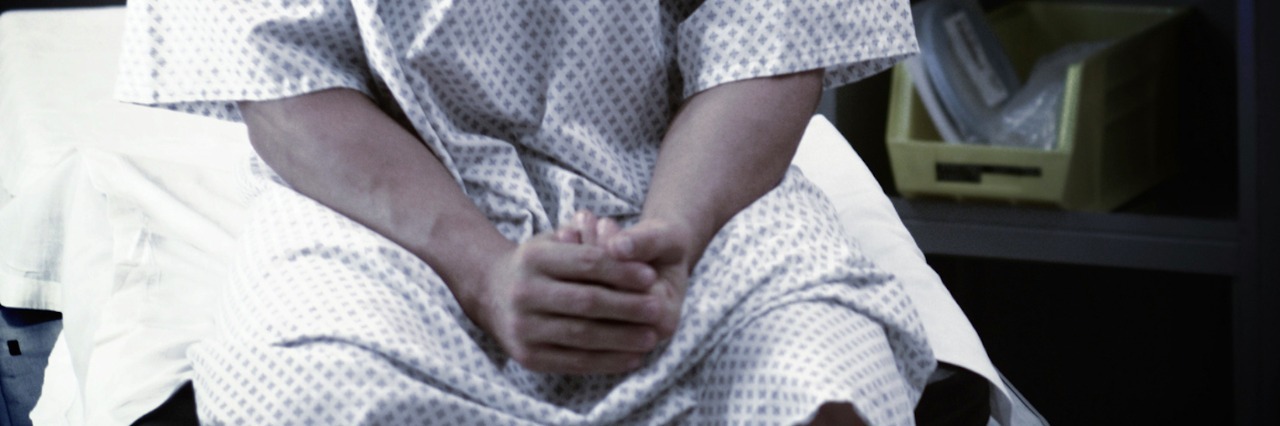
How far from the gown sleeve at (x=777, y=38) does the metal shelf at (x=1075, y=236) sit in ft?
2.29

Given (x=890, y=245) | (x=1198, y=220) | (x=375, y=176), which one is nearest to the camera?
(x=375, y=176)

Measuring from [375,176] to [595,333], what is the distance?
0.19m

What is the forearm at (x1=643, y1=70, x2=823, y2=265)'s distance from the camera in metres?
0.84

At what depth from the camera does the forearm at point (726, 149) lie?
0.84 metres

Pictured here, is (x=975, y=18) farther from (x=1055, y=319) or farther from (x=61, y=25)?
(x=61, y=25)

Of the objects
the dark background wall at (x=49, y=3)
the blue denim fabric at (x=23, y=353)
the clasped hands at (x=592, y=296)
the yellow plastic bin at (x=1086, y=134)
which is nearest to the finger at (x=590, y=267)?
the clasped hands at (x=592, y=296)

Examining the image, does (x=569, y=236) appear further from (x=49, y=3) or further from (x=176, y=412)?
(x=49, y=3)

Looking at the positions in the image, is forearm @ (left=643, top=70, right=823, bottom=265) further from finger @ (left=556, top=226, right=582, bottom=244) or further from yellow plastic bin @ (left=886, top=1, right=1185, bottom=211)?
yellow plastic bin @ (left=886, top=1, right=1185, bottom=211)

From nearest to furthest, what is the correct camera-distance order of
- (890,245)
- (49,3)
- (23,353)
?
(890,245), (23,353), (49,3)

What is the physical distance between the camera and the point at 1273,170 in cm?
142

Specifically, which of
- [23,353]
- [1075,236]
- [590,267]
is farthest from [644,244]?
[1075,236]

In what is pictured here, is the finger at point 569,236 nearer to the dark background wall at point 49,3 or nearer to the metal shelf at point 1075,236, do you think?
the metal shelf at point 1075,236

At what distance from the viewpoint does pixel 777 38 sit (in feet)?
2.95

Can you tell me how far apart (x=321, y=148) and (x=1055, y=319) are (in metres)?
1.21
